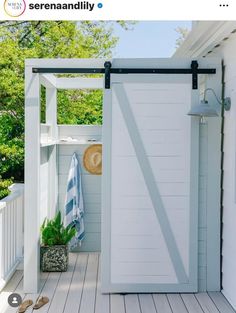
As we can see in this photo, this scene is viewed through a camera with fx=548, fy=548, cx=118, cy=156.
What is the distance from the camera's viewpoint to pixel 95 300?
514 cm

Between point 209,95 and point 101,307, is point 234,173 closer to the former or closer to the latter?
point 209,95

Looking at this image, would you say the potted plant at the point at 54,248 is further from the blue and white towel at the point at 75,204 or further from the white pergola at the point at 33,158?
the blue and white towel at the point at 75,204

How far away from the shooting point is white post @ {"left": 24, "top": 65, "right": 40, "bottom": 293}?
5367 millimetres

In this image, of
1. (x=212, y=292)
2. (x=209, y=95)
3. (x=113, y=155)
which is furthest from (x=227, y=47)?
(x=212, y=292)

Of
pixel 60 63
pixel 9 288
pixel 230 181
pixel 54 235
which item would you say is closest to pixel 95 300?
pixel 9 288

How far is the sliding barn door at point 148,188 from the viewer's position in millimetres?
5352

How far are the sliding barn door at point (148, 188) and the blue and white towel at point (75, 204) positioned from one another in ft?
5.86

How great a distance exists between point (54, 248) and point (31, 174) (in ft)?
3.79

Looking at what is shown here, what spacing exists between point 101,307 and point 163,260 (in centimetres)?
81

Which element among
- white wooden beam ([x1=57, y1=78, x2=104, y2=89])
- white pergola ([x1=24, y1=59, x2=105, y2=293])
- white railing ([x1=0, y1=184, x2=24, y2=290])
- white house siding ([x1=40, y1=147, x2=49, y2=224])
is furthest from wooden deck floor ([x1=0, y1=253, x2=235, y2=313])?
white wooden beam ([x1=57, y1=78, x2=104, y2=89])

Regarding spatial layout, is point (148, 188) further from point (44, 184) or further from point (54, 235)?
point (44, 184)
